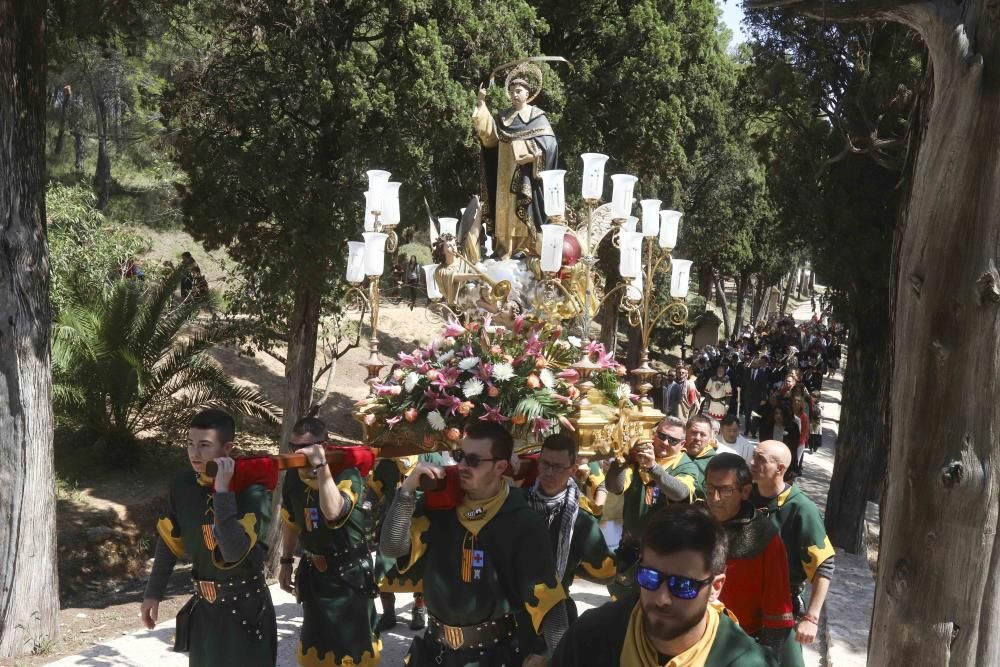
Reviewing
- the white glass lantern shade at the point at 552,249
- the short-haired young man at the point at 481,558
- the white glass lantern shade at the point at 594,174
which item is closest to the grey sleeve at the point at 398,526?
the short-haired young man at the point at 481,558

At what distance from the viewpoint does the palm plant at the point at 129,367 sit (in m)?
14.0

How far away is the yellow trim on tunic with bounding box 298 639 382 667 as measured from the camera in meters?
5.86

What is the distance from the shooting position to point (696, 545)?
284 centimetres

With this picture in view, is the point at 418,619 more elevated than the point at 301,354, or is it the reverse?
the point at 301,354

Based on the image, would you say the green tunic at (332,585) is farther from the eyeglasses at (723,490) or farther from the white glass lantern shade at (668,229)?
the white glass lantern shade at (668,229)

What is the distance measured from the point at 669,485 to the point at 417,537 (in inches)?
58.5

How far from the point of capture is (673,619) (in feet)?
9.14

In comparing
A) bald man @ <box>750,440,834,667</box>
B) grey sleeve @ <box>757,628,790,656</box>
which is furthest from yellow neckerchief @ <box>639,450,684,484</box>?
grey sleeve @ <box>757,628,790,656</box>

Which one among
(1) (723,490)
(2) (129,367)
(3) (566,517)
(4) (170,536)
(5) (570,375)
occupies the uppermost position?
(5) (570,375)

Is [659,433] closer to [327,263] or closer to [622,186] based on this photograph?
[622,186]

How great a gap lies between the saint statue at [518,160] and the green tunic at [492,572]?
5075 millimetres

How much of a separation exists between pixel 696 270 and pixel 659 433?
112 feet

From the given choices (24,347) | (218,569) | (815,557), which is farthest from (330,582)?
(24,347)

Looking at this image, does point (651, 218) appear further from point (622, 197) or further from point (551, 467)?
point (551, 467)
